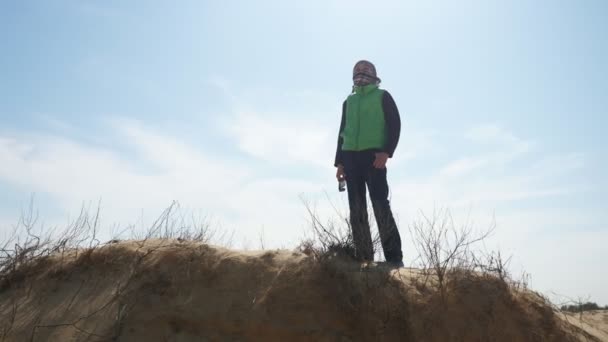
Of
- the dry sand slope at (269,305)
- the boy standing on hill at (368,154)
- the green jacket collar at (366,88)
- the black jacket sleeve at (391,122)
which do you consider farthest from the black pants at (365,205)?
the green jacket collar at (366,88)

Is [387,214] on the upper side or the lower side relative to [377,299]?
upper

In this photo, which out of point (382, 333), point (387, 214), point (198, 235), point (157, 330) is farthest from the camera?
point (198, 235)

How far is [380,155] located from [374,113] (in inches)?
16.9

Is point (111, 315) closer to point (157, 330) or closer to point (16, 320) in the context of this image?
point (157, 330)

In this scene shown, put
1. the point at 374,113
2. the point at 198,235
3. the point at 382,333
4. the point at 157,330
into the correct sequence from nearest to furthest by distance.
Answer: the point at 382,333, the point at 157,330, the point at 374,113, the point at 198,235

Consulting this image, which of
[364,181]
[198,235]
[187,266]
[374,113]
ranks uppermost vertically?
→ [374,113]

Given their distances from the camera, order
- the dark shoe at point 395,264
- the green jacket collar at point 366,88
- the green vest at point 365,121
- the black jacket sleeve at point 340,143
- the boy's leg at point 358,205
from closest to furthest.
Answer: the dark shoe at point 395,264, the boy's leg at point 358,205, the green vest at point 365,121, the green jacket collar at point 366,88, the black jacket sleeve at point 340,143

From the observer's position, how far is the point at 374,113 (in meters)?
3.99

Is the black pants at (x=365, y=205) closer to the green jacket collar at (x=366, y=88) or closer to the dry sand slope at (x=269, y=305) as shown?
the dry sand slope at (x=269, y=305)

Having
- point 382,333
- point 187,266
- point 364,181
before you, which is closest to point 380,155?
point 364,181

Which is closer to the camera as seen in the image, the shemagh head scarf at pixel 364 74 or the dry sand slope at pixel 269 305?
the dry sand slope at pixel 269 305

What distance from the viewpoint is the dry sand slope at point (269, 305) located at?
2979mm

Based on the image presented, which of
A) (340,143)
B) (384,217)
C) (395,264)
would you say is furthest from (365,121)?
(395,264)

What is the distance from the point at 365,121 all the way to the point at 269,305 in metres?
1.85
